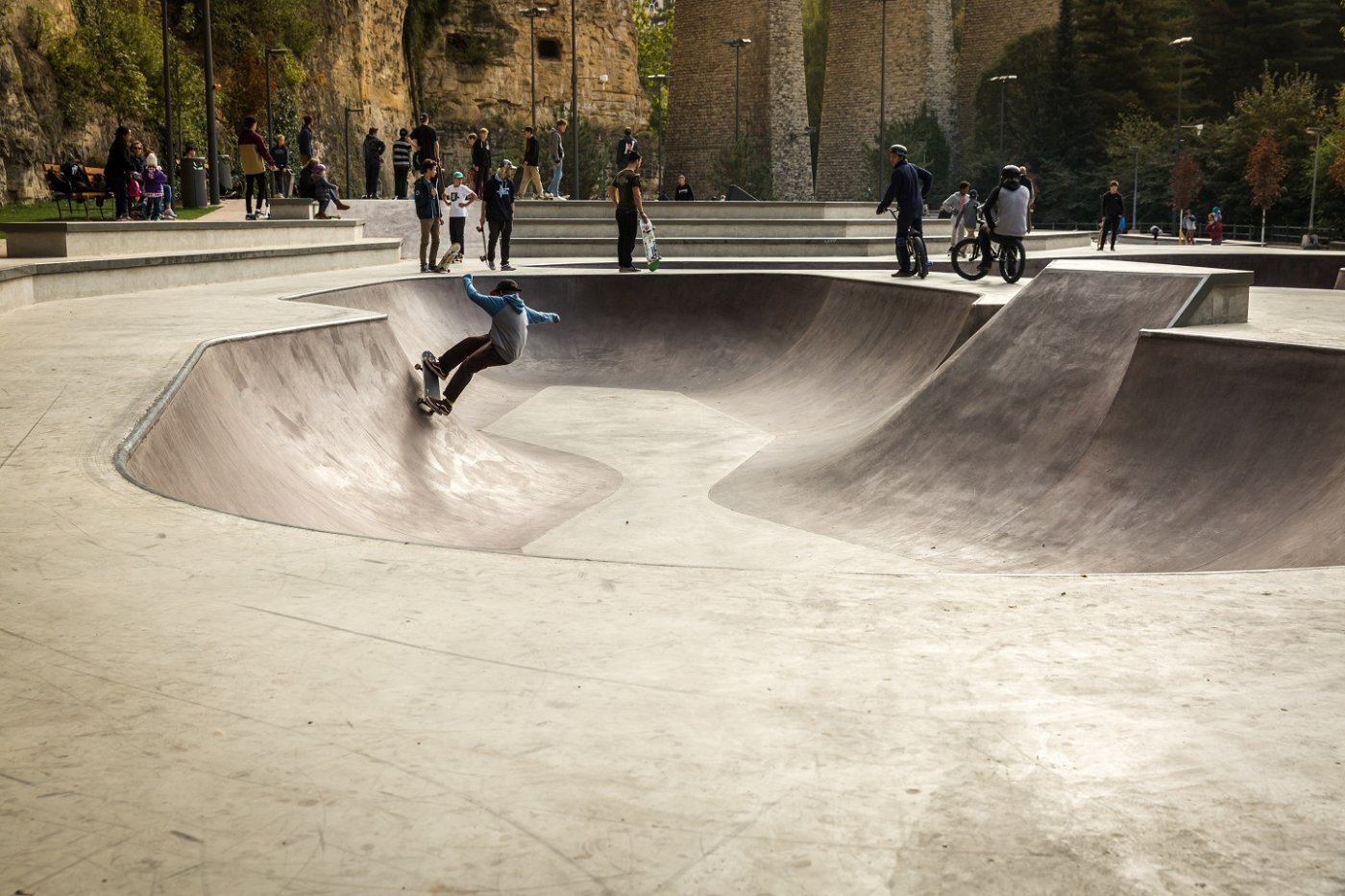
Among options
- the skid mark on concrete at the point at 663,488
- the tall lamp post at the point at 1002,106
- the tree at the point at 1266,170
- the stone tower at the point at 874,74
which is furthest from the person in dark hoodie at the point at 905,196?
the stone tower at the point at 874,74

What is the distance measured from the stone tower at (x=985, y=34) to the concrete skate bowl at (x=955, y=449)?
48.6 metres

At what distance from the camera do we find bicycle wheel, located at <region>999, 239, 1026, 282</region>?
15.7m

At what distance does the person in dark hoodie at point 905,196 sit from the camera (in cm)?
1522

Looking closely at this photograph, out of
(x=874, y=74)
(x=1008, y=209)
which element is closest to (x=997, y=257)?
(x=1008, y=209)

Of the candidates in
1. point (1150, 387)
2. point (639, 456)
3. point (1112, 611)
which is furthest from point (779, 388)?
point (1112, 611)

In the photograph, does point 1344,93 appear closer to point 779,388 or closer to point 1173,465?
point 779,388

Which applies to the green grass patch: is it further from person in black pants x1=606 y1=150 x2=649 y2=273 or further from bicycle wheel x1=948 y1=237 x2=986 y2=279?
bicycle wheel x1=948 y1=237 x2=986 y2=279

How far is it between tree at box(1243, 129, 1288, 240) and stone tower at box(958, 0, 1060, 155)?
18.9m

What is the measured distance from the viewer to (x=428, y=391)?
1100cm

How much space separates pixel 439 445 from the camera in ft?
34.9

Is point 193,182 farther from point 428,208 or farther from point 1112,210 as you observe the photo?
point 1112,210

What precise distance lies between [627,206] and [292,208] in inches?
297

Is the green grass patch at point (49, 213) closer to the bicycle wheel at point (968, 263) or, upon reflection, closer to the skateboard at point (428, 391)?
the skateboard at point (428, 391)

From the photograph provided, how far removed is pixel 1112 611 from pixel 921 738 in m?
1.18
